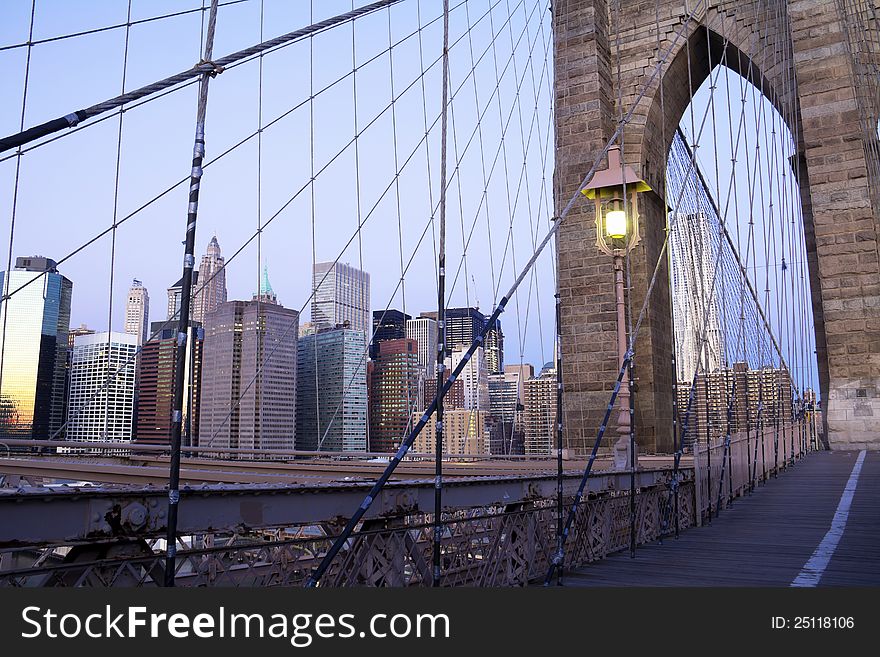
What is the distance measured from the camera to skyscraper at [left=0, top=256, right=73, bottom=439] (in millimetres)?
8148

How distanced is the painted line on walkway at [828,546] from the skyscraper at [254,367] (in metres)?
6.88

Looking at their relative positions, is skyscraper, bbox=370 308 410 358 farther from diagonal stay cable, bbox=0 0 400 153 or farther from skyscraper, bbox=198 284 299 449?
diagonal stay cable, bbox=0 0 400 153

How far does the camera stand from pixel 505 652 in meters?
2.93

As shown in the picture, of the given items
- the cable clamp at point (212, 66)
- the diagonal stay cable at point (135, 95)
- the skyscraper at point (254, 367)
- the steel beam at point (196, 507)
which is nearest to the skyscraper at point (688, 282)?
the skyscraper at point (254, 367)

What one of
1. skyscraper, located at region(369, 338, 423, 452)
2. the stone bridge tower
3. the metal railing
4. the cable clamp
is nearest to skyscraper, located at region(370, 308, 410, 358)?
skyscraper, located at region(369, 338, 423, 452)

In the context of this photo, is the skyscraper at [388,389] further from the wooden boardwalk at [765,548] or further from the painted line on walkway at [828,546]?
the painted line on walkway at [828,546]

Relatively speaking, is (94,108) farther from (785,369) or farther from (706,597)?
(785,369)

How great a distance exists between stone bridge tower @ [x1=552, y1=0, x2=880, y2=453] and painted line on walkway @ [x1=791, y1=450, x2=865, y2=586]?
590 centimetres

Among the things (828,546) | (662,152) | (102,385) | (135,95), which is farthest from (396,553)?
(662,152)

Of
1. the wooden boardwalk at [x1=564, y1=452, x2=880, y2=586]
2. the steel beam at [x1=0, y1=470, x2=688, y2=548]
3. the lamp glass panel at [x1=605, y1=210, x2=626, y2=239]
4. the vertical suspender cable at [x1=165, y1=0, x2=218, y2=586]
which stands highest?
the lamp glass panel at [x1=605, y1=210, x2=626, y2=239]

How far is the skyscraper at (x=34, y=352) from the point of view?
8148mm

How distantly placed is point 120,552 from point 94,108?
2.06 m

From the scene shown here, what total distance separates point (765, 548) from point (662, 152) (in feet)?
48.2

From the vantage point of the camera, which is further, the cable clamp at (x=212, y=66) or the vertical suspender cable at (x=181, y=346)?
the cable clamp at (x=212, y=66)
